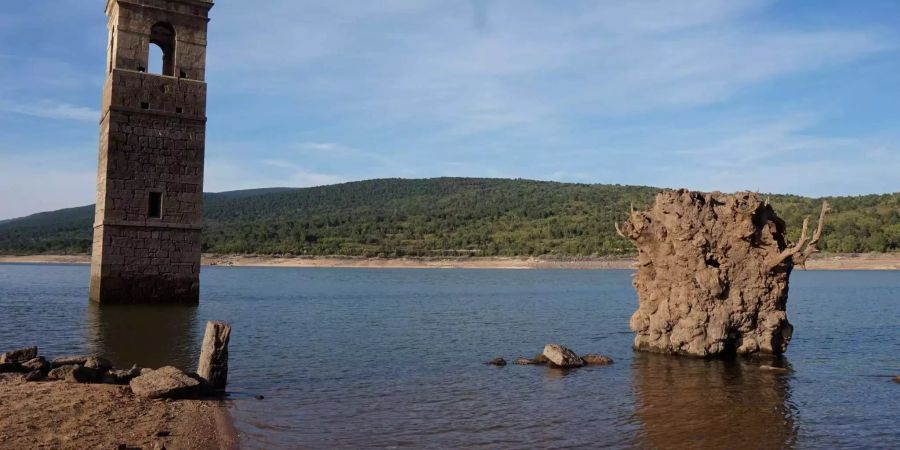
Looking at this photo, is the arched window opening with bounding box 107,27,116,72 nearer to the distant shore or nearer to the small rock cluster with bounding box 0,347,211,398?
the small rock cluster with bounding box 0,347,211,398

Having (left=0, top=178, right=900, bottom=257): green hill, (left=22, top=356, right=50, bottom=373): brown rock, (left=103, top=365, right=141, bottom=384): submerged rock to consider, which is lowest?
(left=103, top=365, right=141, bottom=384): submerged rock

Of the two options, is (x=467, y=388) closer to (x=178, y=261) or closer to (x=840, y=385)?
(x=840, y=385)

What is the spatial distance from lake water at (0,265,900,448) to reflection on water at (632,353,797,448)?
1.5 inches

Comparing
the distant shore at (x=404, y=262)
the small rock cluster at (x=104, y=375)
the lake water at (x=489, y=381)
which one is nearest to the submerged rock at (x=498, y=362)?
the lake water at (x=489, y=381)

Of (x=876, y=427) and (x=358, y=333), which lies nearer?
(x=876, y=427)

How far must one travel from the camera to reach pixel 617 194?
12900 centimetres

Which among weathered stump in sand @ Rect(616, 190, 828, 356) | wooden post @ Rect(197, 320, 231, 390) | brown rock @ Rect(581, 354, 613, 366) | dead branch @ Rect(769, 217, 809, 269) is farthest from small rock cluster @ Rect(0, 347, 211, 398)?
dead branch @ Rect(769, 217, 809, 269)

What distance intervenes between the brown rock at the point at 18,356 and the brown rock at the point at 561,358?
9.81 m

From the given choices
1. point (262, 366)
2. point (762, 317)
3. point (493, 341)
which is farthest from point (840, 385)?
point (262, 366)

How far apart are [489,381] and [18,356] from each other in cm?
825

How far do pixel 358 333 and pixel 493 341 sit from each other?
411 cm

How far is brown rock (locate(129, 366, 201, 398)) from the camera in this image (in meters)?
11.2

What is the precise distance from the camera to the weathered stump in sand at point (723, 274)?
16.6 meters

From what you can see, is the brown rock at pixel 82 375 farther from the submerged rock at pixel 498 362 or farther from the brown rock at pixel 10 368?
the submerged rock at pixel 498 362
